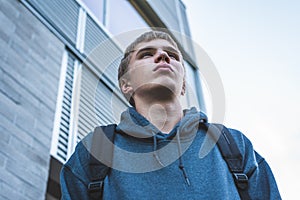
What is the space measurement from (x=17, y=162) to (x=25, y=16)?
5.79 feet

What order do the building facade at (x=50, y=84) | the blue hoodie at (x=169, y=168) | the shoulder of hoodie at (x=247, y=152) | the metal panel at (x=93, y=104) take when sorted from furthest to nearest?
the metal panel at (x=93, y=104)
the building facade at (x=50, y=84)
the shoulder of hoodie at (x=247, y=152)
the blue hoodie at (x=169, y=168)

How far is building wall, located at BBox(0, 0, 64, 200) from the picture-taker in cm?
320

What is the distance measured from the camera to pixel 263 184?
147 centimetres

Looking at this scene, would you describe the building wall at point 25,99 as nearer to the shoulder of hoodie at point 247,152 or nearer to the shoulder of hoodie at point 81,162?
the shoulder of hoodie at point 81,162

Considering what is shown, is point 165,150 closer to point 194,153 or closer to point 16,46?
point 194,153

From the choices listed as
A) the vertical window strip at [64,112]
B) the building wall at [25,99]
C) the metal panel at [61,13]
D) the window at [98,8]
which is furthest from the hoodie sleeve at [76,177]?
the window at [98,8]

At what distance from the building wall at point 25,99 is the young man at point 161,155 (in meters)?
1.74

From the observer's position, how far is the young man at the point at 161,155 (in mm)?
1339

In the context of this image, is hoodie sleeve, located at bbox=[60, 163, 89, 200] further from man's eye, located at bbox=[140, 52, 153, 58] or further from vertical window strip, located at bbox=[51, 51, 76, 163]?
vertical window strip, located at bbox=[51, 51, 76, 163]

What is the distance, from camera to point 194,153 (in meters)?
1.45

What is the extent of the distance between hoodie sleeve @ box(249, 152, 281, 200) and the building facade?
2.06 metres

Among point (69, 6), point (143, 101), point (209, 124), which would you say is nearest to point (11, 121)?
point (143, 101)

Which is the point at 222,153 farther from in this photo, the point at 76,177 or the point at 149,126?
the point at 76,177

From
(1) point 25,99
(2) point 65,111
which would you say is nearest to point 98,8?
(2) point 65,111
